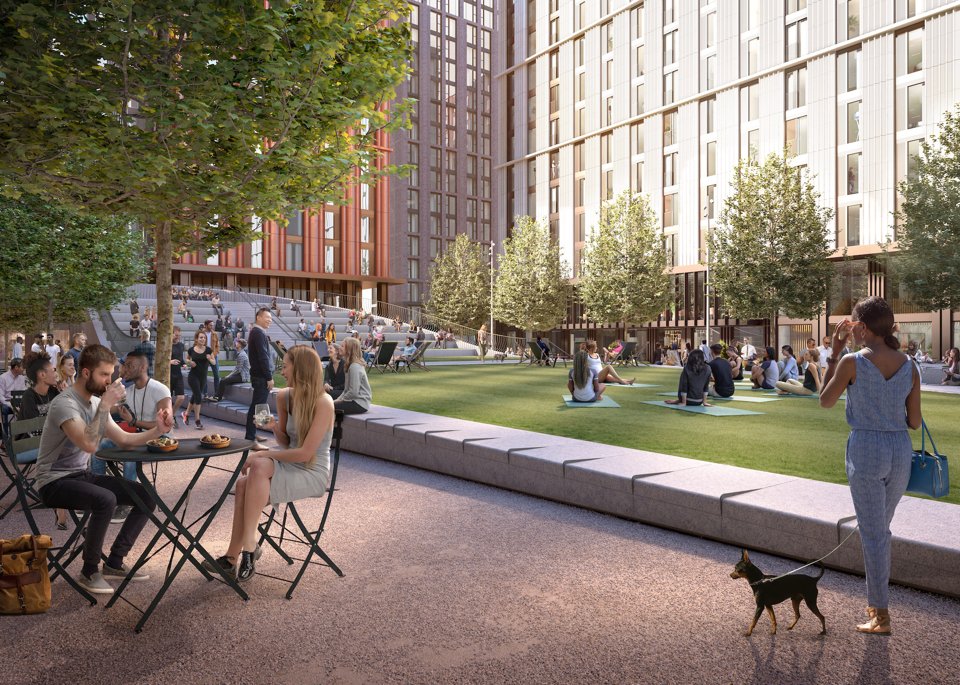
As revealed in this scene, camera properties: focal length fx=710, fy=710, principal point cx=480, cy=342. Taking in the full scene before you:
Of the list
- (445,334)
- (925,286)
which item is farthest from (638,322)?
(925,286)

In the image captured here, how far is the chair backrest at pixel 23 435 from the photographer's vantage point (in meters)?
5.21

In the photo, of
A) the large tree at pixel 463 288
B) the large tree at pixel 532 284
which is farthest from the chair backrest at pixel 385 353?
the large tree at pixel 463 288

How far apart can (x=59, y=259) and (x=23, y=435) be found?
2464cm

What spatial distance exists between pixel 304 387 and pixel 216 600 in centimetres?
143

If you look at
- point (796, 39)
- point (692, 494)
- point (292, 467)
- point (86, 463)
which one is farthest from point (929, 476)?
point (796, 39)

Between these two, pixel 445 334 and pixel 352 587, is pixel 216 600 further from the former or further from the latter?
pixel 445 334

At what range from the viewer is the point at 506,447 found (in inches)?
306

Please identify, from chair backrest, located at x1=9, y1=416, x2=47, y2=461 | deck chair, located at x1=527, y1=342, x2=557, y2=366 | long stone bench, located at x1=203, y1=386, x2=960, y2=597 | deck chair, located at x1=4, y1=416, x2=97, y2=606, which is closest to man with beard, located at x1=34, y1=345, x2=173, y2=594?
deck chair, located at x1=4, y1=416, x2=97, y2=606

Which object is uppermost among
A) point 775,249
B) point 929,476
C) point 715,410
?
point 775,249

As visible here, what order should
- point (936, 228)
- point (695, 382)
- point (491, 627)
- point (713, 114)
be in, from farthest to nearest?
point (713, 114)
point (936, 228)
point (695, 382)
point (491, 627)

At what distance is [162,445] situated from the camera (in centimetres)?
432

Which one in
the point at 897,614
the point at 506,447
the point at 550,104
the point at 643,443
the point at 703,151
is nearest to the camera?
the point at 897,614

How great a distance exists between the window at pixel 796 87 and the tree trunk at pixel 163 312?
38845 mm

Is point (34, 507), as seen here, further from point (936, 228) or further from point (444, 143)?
point (444, 143)
